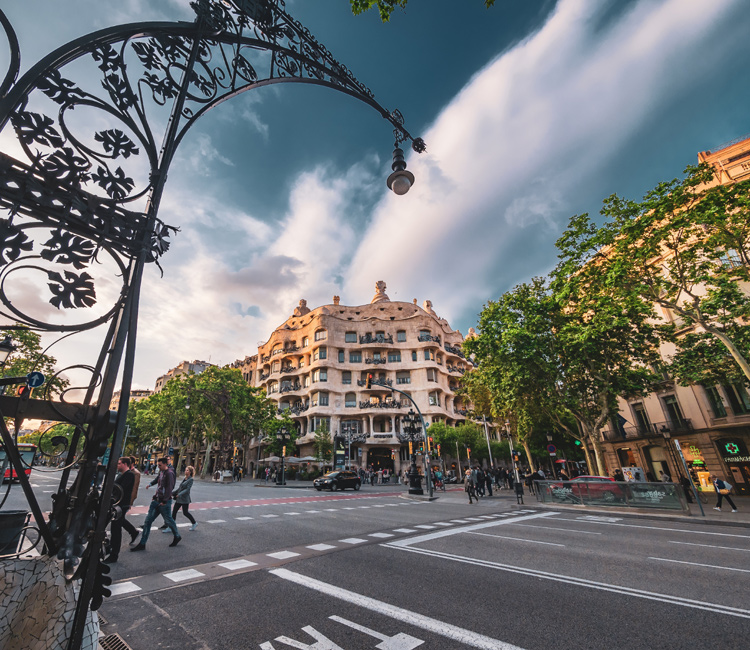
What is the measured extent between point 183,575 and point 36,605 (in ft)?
14.2

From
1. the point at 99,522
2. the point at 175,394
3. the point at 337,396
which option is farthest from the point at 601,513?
the point at 175,394

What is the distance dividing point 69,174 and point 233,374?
1624 inches

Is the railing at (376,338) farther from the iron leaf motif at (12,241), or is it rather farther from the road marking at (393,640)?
the iron leaf motif at (12,241)

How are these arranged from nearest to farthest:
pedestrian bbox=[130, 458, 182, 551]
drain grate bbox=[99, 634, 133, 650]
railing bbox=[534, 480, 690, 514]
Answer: drain grate bbox=[99, 634, 133, 650]
pedestrian bbox=[130, 458, 182, 551]
railing bbox=[534, 480, 690, 514]

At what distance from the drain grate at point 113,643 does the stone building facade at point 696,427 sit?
22.9m

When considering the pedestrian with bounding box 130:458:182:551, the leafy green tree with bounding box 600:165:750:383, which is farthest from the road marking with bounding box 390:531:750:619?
the leafy green tree with bounding box 600:165:750:383

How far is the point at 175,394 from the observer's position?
1633 inches

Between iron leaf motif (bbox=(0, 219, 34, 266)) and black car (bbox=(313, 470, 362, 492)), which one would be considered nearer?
iron leaf motif (bbox=(0, 219, 34, 266))

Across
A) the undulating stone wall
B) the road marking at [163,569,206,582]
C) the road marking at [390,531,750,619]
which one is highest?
the undulating stone wall

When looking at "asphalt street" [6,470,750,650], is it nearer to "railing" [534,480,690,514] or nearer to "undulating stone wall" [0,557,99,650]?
"undulating stone wall" [0,557,99,650]

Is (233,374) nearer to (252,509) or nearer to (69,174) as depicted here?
(252,509)

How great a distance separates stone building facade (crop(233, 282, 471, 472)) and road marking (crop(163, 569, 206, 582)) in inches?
1346

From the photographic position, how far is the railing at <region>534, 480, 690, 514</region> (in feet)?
45.2

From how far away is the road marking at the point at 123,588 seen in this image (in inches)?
186
